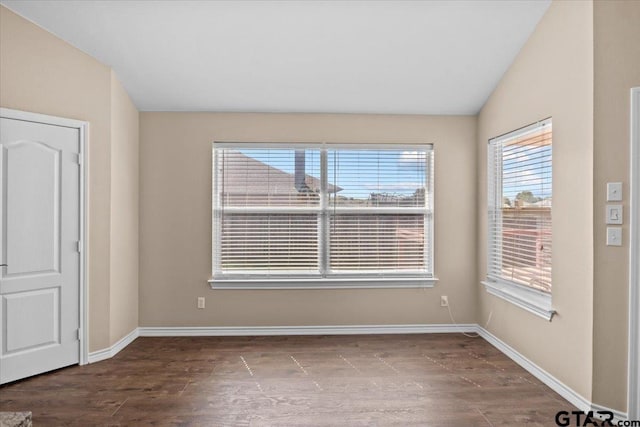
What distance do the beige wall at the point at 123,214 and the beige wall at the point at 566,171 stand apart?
3570 millimetres

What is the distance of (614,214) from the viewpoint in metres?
2.35

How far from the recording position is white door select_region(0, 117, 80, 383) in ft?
9.53

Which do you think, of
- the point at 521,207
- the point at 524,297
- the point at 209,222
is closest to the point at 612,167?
the point at 521,207

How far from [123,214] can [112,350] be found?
1.24 m

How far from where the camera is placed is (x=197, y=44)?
125 inches

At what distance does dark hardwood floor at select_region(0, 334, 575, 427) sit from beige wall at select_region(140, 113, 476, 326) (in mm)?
355

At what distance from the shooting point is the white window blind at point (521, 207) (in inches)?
119

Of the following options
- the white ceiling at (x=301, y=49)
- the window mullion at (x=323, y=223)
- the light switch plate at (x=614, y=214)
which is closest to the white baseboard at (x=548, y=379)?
the light switch plate at (x=614, y=214)

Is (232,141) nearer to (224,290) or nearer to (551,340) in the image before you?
(224,290)

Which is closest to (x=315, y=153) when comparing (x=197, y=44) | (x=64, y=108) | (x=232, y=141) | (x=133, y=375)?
(x=232, y=141)

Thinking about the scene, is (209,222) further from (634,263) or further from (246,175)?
(634,263)

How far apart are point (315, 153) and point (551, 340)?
266 cm

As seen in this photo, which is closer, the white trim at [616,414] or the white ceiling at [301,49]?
the white trim at [616,414]

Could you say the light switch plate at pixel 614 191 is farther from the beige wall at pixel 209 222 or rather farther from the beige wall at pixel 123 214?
the beige wall at pixel 123 214
